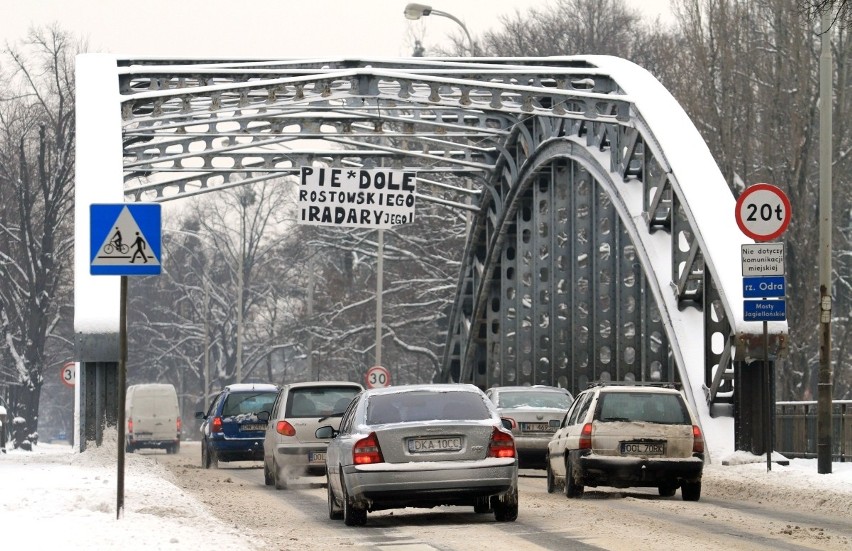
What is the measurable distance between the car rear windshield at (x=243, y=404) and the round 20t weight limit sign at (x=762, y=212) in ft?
35.8

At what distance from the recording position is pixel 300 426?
78.2ft

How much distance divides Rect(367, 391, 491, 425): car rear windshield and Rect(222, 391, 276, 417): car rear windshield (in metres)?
14.2

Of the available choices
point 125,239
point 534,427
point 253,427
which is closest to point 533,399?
point 534,427

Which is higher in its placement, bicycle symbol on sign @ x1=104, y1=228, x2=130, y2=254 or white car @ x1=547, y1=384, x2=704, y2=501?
bicycle symbol on sign @ x1=104, y1=228, x2=130, y2=254

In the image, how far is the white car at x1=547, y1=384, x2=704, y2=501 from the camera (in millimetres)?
19469

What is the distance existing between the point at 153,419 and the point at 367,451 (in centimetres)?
4090

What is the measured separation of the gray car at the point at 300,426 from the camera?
926 inches

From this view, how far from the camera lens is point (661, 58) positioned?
5938 cm

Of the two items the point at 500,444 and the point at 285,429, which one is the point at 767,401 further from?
the point at 500,444

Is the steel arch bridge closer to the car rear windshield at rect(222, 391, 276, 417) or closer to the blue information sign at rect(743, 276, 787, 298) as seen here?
the blue information sign at rect(743, 276, 787, 298)

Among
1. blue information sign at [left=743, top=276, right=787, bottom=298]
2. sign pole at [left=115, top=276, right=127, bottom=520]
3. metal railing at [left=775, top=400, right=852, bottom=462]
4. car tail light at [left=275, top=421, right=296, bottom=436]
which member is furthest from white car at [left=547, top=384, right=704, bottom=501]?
metal railing at [left=775, top=400, right=852, bottom=462]

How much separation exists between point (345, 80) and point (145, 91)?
3.69m

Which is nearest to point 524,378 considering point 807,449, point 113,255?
point 807,449

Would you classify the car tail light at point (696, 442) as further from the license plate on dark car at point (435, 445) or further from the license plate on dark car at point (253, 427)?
the license plate on dark car at point (253, 427)
